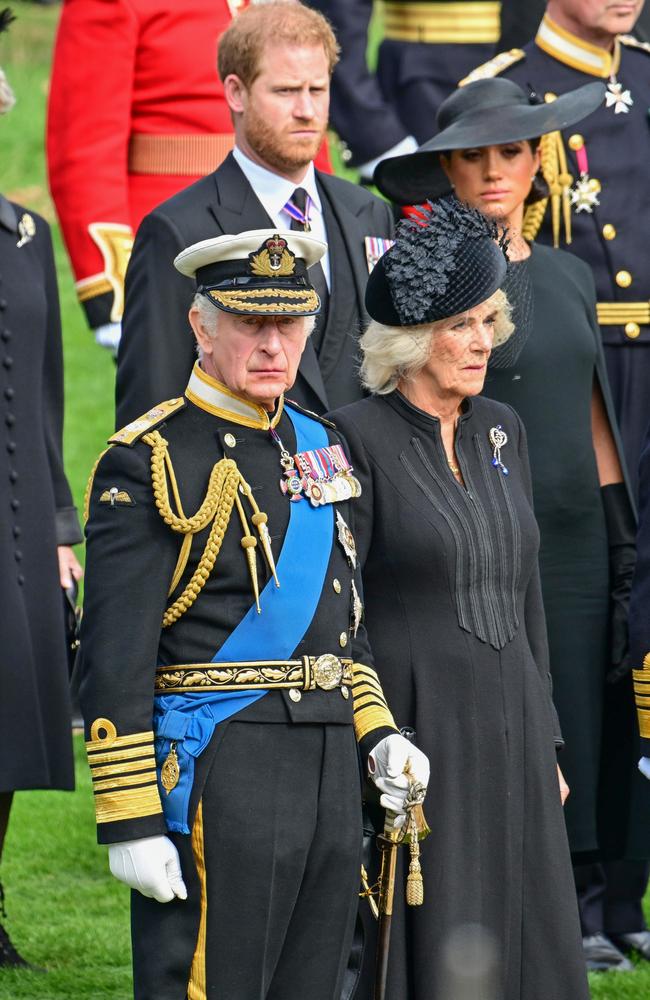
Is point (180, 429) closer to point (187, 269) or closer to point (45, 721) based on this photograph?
point (187, 269)

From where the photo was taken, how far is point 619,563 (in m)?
5.95

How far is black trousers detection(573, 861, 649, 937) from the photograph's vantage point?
620cm

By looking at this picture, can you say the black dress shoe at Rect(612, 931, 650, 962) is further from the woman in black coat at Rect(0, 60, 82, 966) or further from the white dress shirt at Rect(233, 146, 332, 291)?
the white dress shirt at Rect(233, 146, 332, 291)

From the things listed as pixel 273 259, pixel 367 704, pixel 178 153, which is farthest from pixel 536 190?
pixel 367 704

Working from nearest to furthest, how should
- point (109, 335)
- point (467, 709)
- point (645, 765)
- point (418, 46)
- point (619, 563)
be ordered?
point (467, 709) → point (645, 765) → point (619, 563) → point (109, 335) → point (418, 46)

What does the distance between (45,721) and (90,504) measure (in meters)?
1.76

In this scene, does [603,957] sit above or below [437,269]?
below

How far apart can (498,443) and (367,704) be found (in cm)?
83

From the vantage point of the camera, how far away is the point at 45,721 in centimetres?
583

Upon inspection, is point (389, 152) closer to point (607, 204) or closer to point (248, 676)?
point (607, 204)

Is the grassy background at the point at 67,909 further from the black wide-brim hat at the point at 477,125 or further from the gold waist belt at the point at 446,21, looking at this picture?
the gold waist belt at the point at 446,21

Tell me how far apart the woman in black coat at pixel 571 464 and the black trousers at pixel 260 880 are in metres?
1.75

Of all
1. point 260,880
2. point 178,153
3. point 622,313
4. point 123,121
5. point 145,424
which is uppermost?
point 123,121

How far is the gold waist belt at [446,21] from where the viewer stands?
325 inches
